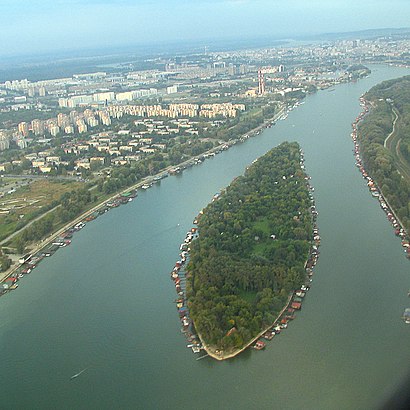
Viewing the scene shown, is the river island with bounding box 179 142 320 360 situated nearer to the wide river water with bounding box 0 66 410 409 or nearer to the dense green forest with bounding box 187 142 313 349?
the dense green forest with bounding box 187 142 313 349

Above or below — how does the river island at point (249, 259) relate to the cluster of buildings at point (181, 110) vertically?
above

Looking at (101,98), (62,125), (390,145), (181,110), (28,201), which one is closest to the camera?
(28,201)

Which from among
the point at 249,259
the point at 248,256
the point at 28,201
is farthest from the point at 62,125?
the point at 249,259

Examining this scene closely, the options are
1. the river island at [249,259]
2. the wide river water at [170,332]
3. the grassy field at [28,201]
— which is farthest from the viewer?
the grassy field at [28,201]

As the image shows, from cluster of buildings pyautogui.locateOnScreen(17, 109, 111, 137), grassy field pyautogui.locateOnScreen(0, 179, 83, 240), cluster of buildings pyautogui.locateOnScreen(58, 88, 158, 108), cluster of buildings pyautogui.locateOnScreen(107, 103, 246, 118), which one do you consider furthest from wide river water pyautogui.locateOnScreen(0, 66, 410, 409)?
cluster of buildings pyautogui.locateOnScreen(58, 88, 158, 108)

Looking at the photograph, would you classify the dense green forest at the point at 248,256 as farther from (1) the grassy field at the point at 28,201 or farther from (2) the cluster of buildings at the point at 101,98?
(2) the cluster of buildings at the point at 101,98

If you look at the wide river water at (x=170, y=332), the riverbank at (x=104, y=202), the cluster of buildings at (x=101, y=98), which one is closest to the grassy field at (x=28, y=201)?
the riverbank at (x=104, y=202)

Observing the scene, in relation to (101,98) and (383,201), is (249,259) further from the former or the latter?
(101,98)

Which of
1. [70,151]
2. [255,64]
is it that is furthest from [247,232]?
[255,64]
